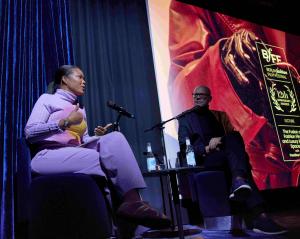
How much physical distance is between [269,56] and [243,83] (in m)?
0.75

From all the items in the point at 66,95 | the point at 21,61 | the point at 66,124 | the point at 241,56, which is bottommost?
the point at 66,124

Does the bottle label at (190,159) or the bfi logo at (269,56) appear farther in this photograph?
the bfi logo at (269,56)

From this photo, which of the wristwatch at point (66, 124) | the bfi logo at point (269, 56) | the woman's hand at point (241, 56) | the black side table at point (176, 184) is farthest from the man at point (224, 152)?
the bfi logo at point (269, 56)

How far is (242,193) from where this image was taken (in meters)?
1.88

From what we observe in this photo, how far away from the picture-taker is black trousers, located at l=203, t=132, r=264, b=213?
6.36ft

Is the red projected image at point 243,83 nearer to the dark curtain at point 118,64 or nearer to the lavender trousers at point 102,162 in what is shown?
the dark curtain at point 118,64

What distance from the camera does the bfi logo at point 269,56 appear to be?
411 cm

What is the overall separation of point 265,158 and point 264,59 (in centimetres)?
129

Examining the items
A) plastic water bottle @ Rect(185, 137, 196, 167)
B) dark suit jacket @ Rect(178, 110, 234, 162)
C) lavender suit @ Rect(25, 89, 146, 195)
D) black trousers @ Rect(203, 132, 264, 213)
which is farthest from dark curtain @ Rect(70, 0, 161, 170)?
lavender suit @ Rect(25, 89, 146, 195)

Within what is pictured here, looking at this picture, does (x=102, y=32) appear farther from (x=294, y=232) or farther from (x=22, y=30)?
(x=294, y=232)

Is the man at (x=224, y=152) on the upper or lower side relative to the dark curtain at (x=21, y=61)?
lower

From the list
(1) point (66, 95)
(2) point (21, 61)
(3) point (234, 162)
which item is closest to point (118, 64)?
(2) point (21, 61)

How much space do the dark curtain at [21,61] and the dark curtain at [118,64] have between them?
25 centimetres

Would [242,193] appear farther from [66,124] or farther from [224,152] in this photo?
[66,124]
